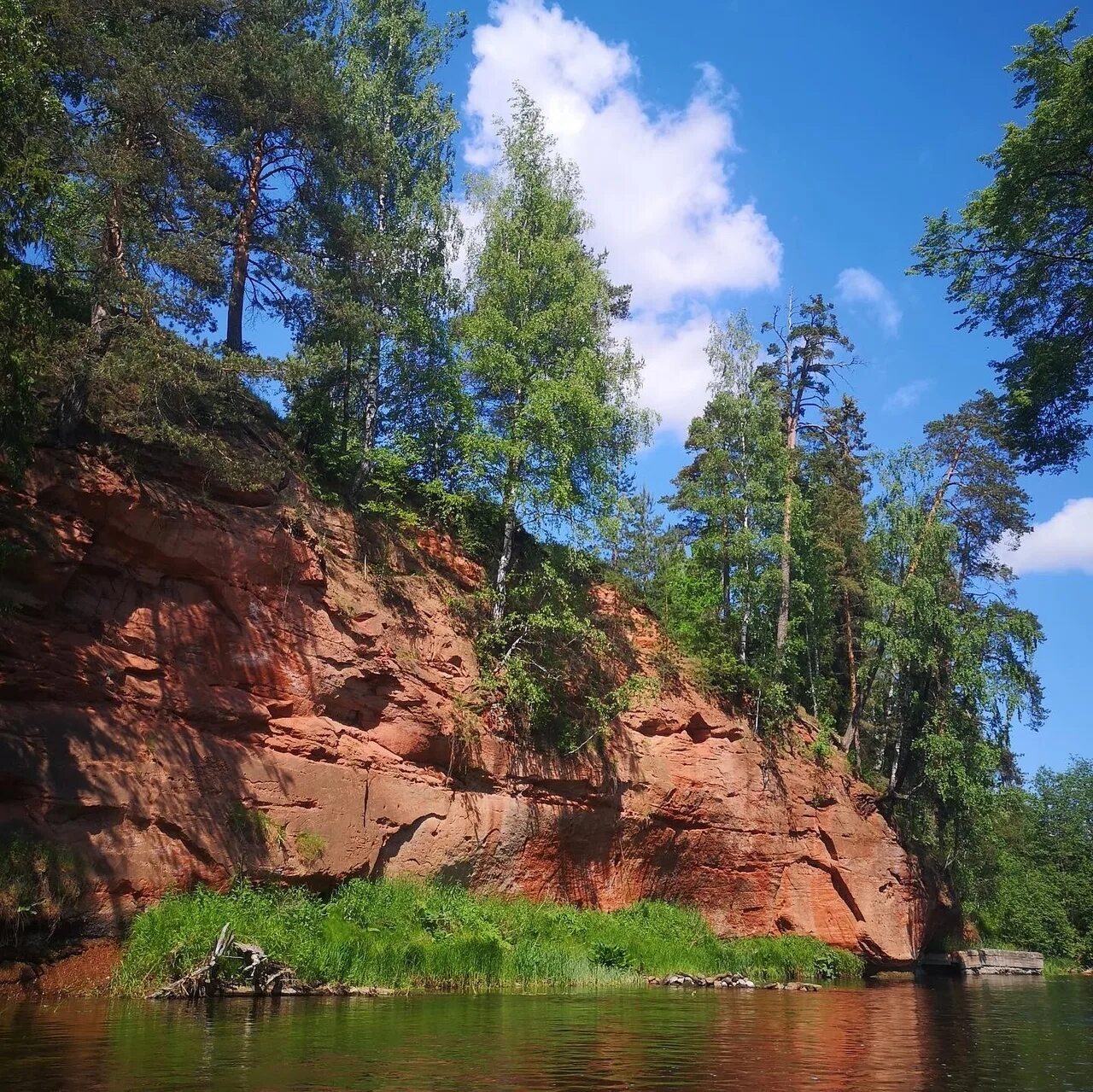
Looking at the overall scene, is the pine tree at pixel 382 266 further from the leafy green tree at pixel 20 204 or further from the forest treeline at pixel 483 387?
the leafy green tree at pixel 20 204

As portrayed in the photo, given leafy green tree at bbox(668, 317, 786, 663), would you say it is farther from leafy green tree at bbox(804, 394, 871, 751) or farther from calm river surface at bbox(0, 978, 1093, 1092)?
calm river surface at bbox(0, 978, 1093, 1092)

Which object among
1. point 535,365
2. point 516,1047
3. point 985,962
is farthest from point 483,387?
Answer: point 985,962

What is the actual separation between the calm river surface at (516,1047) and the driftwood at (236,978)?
66 centimetres

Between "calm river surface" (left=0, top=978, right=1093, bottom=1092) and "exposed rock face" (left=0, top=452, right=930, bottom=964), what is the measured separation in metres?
4.11

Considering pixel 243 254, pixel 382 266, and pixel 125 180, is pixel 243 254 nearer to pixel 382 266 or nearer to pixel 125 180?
pixel 382 266

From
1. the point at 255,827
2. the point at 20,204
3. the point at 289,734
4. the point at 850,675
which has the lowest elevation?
the point at 255,827

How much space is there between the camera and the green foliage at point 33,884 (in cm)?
1402

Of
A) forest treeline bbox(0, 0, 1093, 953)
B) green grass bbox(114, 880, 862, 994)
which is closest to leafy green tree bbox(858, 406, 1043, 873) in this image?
forest treeline bbox(0, 0, 1093, 953)

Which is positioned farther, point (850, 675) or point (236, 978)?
point (850, 675)

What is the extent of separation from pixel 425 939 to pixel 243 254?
17.0 meters

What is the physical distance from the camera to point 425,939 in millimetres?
18609

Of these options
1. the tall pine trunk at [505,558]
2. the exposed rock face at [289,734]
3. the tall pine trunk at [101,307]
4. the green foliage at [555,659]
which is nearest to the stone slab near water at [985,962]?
the exposed rock face at [289,734]

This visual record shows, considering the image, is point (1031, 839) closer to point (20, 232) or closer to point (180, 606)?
point (180, 606)

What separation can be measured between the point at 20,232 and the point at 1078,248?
1562 centimetres
